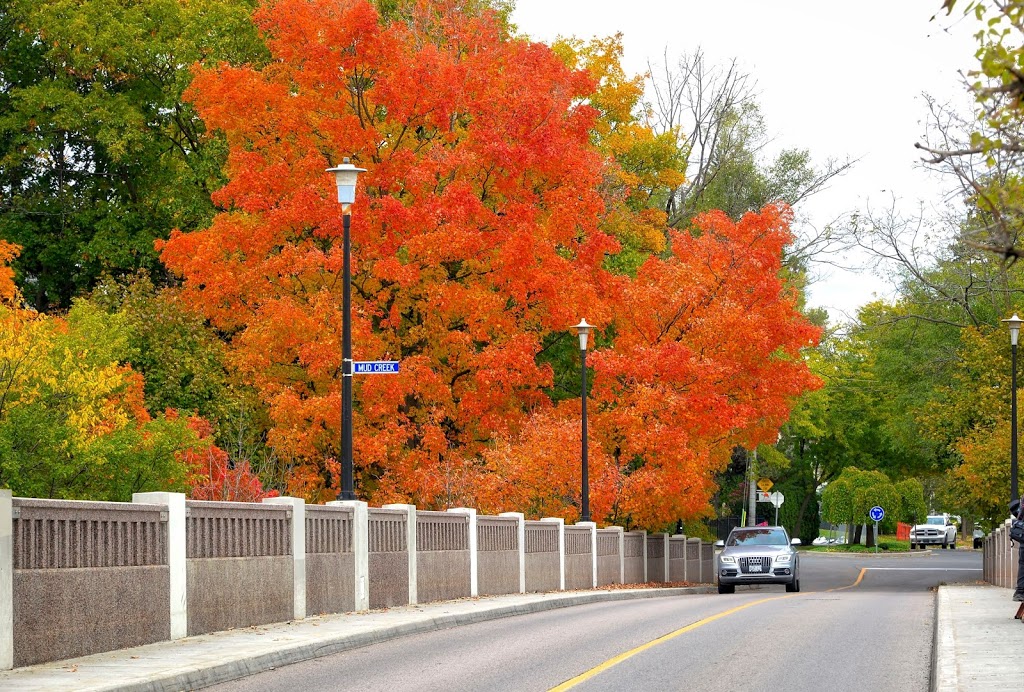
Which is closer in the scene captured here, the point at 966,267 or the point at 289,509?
the point at 289,509

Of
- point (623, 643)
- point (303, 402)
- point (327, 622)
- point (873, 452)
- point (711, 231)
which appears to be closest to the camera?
point (623, 643)

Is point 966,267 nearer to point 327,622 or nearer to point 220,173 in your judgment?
point 220,173

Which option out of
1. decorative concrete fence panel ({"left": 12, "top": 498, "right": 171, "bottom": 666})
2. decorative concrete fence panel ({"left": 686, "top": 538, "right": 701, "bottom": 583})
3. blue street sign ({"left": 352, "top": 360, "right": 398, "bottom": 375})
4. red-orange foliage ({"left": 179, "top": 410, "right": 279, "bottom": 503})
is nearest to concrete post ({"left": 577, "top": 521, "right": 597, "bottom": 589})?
red-orange foliage ({"left": 179, "top": 410, "right": 279, "bottom": 503})

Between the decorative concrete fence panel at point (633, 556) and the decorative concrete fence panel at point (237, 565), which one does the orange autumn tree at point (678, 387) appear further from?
the decorative concrete fence panel at point (237, 565)

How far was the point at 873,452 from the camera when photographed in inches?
3300

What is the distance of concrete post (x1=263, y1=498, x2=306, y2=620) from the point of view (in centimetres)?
1797

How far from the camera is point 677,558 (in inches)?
1737

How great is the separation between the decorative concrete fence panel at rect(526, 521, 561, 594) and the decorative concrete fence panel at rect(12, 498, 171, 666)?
13.9m

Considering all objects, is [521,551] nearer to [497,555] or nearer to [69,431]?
[497,555]

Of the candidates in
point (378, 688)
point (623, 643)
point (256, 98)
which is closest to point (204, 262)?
point (256, 98)

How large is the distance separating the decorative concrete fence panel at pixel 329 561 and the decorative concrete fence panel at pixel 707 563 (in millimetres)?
29982

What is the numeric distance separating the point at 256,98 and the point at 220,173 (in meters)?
6.66

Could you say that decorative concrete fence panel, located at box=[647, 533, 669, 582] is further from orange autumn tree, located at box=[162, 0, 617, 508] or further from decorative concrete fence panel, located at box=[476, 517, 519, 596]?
decorative concrete fence panel, located at box=[476, 517, 519, 596]

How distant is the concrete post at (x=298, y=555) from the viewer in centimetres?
1797
